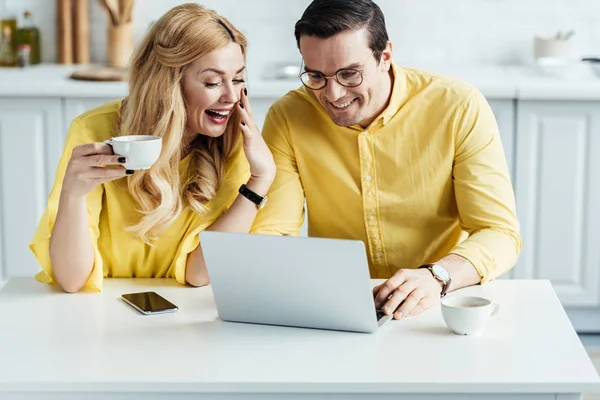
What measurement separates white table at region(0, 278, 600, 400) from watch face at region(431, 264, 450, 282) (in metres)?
0.12

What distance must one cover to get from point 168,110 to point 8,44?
6.78ft

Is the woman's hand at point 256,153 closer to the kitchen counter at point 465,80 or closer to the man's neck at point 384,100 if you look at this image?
the man's neck at point 384,100

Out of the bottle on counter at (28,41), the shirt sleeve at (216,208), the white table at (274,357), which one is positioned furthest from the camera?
the bottle on counter at (28,41)

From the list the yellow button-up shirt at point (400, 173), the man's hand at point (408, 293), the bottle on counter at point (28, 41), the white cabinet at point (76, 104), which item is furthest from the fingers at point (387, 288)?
the bottle on counter at point (28, 41)

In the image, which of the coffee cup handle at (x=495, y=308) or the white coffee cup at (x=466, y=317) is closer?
the white coffee cup at (x=466, y=317)

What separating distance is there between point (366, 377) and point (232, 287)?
38 centimetres

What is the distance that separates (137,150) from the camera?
188 cm

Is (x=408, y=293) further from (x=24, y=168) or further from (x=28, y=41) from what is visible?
(x=28, y=41)

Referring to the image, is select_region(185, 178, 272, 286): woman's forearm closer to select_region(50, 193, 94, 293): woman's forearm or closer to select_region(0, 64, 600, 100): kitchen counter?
select_region(50, 193, 94, 293): woman's forearm

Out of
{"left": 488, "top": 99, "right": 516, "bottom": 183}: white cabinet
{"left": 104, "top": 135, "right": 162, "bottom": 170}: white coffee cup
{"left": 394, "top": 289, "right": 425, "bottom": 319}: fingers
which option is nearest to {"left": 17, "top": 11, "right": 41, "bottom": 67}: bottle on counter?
{"left": 488, "top": 99, "right": 516, "bottom": 183}: white cabinet

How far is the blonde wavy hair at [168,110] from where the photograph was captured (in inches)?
88.6

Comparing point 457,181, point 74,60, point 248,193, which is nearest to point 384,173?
point 457,181

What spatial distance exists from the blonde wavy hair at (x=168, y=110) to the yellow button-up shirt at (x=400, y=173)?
0.65ft

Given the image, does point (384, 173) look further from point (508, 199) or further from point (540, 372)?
point (540, 372)
